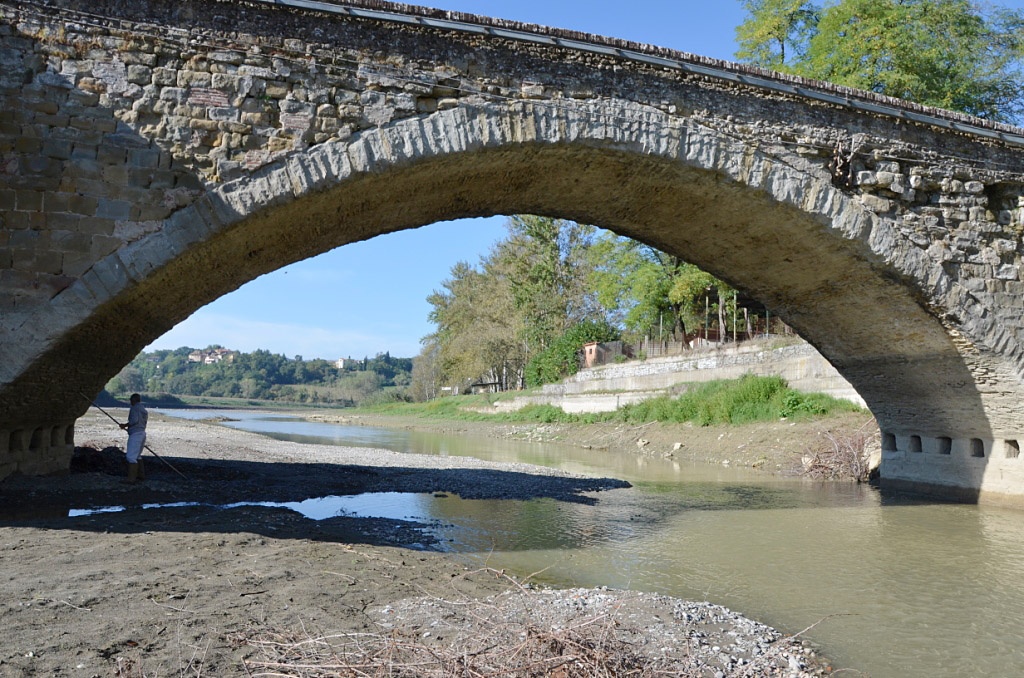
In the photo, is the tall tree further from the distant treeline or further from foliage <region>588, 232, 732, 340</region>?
the distant treeline

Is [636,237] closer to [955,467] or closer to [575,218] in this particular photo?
[575,218]

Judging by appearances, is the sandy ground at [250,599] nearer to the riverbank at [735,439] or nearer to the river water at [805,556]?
the river water at [805,556]

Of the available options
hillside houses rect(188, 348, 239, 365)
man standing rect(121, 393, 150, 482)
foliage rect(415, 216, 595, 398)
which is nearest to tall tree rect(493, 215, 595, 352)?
foliage rect(415, 216, 595, 398)

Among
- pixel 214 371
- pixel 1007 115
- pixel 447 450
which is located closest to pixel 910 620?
pixel 447 450

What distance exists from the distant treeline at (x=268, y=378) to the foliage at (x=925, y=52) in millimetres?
84056

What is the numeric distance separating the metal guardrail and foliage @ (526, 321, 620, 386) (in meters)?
21.7

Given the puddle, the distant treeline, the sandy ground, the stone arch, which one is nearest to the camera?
the sandy ground

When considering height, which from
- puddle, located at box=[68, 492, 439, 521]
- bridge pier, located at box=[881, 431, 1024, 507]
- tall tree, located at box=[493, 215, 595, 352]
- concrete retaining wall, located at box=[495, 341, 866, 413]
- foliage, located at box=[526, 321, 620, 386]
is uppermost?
tall tree, located at box=[493, 215, 595, 352]

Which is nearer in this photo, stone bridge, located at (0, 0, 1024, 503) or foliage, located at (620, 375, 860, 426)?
stone bridge, located at (0, 0, 1024, 503)

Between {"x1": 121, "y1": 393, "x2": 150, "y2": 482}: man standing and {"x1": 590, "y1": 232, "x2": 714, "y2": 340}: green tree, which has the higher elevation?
{"x1": 590, "y1": 232, "x2": 714, "y2": 340}: green tree

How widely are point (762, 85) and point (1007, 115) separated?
14.2 meters

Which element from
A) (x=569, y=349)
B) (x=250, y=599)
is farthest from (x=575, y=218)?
(x=569, y=349)

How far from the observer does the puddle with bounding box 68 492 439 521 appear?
24.9 ft

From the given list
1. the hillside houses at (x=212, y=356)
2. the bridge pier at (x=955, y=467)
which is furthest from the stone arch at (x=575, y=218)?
the hillside houses at (x=212, y=356)
